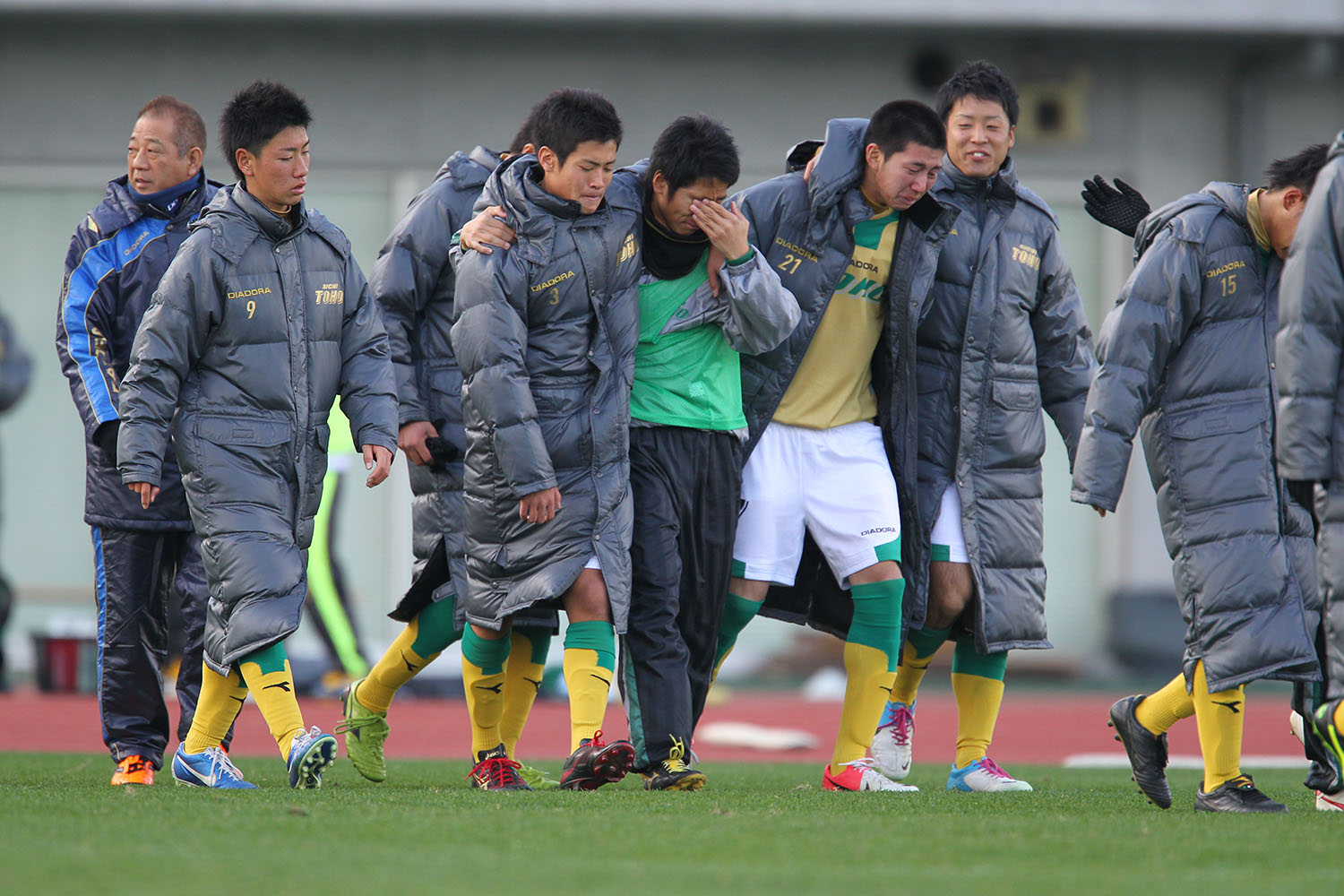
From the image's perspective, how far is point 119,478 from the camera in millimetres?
5582

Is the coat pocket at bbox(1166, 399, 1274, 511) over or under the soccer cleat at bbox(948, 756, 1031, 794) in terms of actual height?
over

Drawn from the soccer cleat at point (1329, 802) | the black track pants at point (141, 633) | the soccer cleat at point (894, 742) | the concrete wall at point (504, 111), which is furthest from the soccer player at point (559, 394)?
the concrete wall at point (504, 111)

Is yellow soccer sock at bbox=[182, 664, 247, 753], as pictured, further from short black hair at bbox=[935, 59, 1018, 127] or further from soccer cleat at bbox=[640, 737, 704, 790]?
short black hair at bbox=[935, 59, 1018, 127]

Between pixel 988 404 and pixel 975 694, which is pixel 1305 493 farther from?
pixel 975 694

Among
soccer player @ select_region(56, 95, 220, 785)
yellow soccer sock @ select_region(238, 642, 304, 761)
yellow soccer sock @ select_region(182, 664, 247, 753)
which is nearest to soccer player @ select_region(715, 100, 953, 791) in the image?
yellow soccer sock @ select_region(238, 642, 304, 761)

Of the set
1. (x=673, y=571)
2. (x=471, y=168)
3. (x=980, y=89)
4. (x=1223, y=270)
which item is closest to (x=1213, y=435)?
(x=1223, y=270)

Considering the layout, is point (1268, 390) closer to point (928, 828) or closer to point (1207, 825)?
point (1207, 825)

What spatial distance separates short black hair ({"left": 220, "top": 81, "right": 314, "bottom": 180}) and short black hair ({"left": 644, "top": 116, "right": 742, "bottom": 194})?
3.58 feet

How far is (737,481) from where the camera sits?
211 inches

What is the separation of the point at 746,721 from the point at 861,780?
18.2 feet

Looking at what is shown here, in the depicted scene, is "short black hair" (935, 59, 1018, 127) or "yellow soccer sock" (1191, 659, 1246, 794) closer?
"yellow soccer sock" (1191, 659, 1246, 794)

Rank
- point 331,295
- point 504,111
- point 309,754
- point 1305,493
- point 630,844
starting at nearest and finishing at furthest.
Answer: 1. point 630,844
2. point 1305,493
3. point 309,754
4. point 331,295
5. point 504,111

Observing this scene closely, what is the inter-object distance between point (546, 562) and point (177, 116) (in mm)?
2067

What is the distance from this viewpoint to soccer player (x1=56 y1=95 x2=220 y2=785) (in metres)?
5.58
